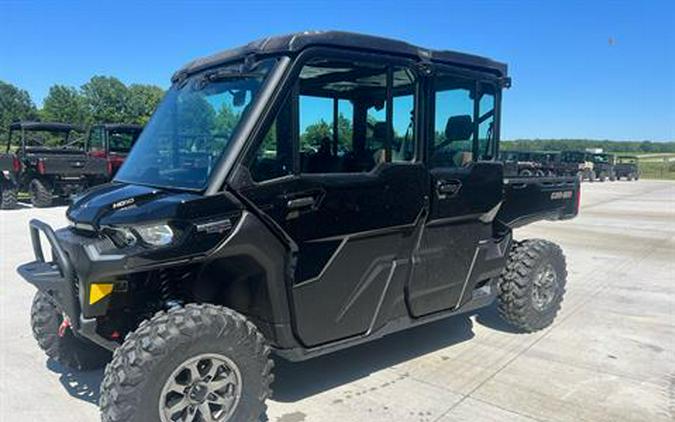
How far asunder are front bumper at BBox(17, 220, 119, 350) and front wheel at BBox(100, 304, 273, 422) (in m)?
0.26

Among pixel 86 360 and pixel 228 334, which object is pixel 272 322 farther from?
pixel 86 360

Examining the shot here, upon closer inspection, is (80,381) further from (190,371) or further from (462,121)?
(462,121)

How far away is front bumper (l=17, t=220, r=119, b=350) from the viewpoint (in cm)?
286

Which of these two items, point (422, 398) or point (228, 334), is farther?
point (422, 398)

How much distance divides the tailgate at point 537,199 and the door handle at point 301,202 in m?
2.13

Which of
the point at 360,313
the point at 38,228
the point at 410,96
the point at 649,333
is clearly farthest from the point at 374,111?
the point at 649,333

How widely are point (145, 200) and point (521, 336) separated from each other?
366 cm

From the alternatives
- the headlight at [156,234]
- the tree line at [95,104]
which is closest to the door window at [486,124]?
the headlight at [156,234]

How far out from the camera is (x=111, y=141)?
1555 centimetres

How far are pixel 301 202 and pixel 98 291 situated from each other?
3.90 ft

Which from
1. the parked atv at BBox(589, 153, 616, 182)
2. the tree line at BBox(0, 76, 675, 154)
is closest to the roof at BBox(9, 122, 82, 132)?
the parked atv at BBox(589, 153, 616, 182)

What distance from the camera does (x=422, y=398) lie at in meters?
3.64

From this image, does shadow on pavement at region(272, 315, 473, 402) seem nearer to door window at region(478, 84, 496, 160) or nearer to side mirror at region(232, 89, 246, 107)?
door window at region(478, 84, 496, 160)

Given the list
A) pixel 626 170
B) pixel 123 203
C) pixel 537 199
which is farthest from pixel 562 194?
pixel 626 170
